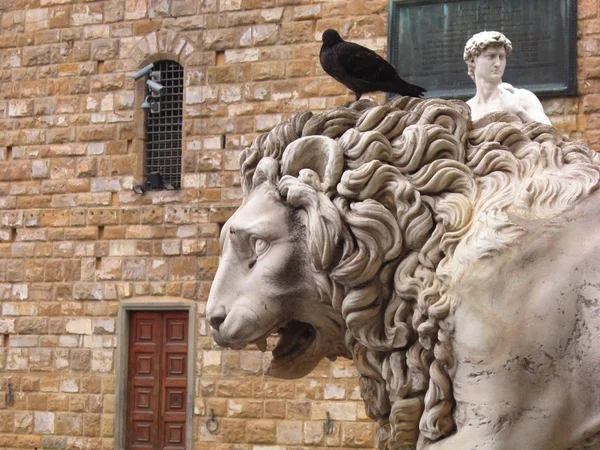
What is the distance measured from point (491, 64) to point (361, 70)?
153 cm

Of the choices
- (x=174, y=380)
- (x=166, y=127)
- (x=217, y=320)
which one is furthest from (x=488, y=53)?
(x=166, y=127)

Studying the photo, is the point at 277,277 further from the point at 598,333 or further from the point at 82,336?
the point at 82,336

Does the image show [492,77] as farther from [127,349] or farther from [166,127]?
[127,349]

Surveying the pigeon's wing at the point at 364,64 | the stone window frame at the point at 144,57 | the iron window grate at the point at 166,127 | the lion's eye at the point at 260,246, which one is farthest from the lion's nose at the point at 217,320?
the iron window grate at the point at 166,127

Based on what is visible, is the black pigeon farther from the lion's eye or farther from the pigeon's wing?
the lion's eye

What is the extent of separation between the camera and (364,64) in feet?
14.8

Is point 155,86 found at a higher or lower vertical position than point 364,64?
higher

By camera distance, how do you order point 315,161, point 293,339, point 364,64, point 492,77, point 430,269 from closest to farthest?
1. point 430,269
2. point 315,161
3. point 293,339
4. point 364,64
5. point 492,77

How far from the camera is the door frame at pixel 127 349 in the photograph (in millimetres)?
14023

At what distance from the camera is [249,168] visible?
8.48ft

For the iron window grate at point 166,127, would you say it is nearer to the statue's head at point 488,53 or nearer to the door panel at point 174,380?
the door panel at point 174,380

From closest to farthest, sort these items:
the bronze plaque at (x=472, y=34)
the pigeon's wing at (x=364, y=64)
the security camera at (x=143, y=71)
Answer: the pigeon's wing at (x=364, y=64), the bronze plaque at (x=472, y=34), the security camera at (x=143, y=71)

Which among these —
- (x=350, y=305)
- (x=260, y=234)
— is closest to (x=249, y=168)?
(x=260, y=234)

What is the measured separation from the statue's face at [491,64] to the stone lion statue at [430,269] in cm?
342
